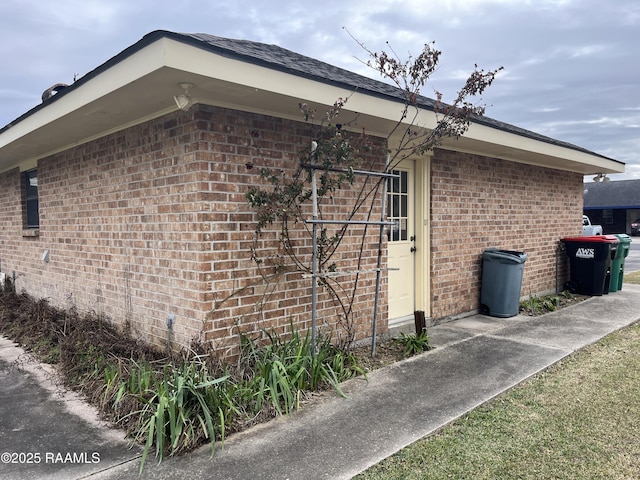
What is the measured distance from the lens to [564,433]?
346cm

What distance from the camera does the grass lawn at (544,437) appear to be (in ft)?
9.70

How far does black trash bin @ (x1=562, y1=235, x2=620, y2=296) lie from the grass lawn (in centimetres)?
487

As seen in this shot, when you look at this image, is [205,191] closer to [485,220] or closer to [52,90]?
[52,90]

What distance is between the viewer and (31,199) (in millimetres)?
8102

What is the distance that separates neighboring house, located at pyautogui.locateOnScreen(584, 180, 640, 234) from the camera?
39125mm

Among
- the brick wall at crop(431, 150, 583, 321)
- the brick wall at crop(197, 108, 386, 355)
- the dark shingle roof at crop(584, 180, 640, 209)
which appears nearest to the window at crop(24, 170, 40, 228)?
the brick wall at crop(197, 108, 386, 355)

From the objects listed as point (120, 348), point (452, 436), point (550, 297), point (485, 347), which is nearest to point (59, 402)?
point (120, 348)

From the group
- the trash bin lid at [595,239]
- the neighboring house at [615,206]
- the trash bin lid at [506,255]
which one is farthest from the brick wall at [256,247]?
the neighboring house at [615,206]

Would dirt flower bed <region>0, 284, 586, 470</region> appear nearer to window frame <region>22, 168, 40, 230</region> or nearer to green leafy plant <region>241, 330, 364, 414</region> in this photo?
green leafy plant <region>241, 330, 364, 414</region>

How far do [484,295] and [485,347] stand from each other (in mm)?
2020

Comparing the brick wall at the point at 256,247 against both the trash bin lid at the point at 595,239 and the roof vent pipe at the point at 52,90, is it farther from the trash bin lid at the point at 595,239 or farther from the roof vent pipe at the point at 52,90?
→ the trash bin lid at the point at 595,239

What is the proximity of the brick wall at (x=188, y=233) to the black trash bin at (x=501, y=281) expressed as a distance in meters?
2.58

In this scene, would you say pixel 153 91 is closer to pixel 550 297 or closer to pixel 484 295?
pixel 484 295

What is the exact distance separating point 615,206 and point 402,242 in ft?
130
